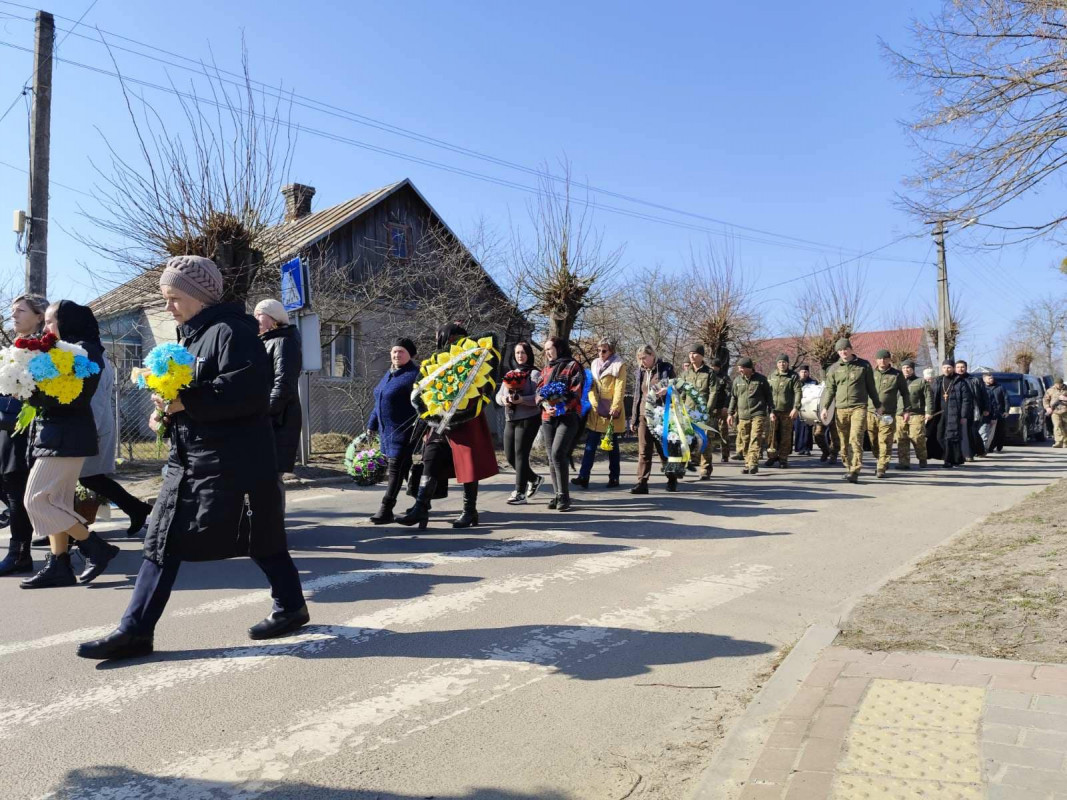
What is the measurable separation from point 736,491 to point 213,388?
335 inches

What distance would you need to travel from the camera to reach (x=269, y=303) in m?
6.75

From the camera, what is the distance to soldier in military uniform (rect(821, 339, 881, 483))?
1302 cm

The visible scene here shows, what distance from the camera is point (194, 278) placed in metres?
4.54

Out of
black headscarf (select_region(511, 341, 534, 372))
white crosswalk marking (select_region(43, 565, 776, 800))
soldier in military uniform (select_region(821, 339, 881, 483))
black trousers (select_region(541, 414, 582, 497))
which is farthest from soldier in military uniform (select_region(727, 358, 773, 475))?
white crosswalk marking (select_region(43, 565, 776, 800))

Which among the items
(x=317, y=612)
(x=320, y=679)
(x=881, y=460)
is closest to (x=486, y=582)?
(x=317, y=612)

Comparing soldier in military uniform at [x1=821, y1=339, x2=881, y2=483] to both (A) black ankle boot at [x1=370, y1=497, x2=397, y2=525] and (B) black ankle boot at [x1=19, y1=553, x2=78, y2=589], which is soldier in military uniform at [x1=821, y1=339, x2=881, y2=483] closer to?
(A) black ankle boot at [x1=370, y1=497, x2=397, y2=525]

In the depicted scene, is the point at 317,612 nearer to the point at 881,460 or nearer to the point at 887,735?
the point at 887,735

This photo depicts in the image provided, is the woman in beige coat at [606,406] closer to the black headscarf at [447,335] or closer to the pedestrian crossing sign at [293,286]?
the black headscarf at [447,335]

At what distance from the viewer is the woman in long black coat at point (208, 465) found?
170 inches

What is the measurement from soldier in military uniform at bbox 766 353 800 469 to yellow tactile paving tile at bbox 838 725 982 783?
12279 millimetres

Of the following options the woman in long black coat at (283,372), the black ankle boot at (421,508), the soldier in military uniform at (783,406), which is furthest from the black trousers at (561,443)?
the soldier in military uniform at (783,406)

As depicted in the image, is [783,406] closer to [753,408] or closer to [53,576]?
[753,408]

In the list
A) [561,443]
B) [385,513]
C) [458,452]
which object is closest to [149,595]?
[458,452]

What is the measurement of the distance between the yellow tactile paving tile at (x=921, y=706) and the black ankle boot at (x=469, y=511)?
514 centimetres
